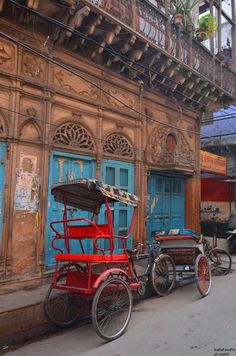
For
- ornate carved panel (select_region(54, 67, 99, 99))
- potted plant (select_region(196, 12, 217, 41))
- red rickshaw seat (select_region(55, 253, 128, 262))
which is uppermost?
potted plant (select_region(196, 12, 217, 41))

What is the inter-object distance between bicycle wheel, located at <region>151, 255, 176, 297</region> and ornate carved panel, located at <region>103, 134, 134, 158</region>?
3.00 metres

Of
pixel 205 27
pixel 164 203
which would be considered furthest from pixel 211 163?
pixel 205 27

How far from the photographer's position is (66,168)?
6883 mm

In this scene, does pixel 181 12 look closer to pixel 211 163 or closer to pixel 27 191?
pixel 211 163

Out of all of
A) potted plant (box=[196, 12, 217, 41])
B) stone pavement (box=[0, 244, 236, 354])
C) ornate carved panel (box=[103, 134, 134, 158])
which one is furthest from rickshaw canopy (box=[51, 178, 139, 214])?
potted plant (box=[196, 12, 217, 41])

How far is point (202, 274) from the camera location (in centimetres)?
615

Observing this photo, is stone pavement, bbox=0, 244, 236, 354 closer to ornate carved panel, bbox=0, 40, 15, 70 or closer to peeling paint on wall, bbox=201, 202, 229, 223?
ornate carved panel, bbox=0, 40, 15, 70

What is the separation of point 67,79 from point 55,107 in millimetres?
732

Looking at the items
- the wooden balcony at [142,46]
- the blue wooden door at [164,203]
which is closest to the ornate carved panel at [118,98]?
the wooden balcony at [142,46]

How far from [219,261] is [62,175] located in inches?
176

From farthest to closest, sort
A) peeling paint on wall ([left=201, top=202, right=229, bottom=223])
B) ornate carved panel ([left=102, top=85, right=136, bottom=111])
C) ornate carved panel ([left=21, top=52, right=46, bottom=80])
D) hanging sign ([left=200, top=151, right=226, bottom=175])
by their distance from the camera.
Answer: peeling paint on wall ([left=201, top=202, right=229, bottom=223]) → hanging sign ([left=200, top=151, right=226, bottom=175]) → ornate carved panel ([left=102, top=85, right=136, bottom=111]) → ornate carved panel ([left=21, top=52, right=46, bottom=80])

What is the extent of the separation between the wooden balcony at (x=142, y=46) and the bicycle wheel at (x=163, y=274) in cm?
472

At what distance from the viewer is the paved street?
3834mm

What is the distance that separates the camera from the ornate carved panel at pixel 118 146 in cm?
787
